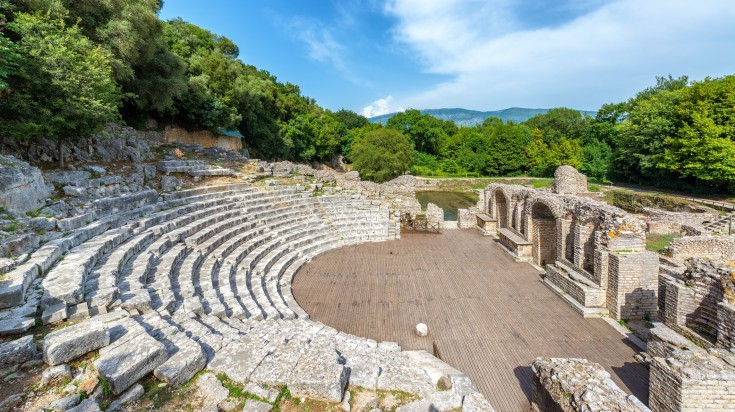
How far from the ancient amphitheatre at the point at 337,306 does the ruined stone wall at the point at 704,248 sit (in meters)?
0.06

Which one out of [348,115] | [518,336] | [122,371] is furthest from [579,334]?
[348,115]

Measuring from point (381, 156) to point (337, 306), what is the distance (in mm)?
31272

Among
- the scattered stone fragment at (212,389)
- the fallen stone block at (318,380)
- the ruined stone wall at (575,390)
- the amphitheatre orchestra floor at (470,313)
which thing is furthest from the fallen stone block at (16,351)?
the ruined stone wall at (575,390)

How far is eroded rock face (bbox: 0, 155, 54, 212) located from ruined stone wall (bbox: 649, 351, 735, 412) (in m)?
11.9

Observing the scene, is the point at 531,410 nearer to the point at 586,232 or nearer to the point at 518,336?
the point at 518,336

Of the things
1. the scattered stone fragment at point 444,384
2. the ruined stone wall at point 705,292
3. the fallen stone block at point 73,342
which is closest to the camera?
the fallen stone block at point 73,342

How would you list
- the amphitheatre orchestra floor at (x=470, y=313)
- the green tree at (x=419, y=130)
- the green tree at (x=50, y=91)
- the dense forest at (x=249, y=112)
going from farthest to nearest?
the green tree at (x=419, y=130) → the dense forest at (x=249, y=112) → the green tree at (x=50, y=91) → the amphitheatre orchestra floor at (x=470, y=313)

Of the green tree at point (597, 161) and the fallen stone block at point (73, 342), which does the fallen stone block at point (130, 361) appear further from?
the green tree at point (597, 161)

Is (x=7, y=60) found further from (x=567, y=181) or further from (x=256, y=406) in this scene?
(x=567, y=181)

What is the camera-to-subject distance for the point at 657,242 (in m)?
14.3

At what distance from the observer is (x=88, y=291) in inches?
195

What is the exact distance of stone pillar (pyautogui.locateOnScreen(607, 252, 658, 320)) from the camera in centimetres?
836

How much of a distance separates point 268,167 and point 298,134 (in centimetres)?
2161

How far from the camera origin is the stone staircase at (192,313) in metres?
3.67
